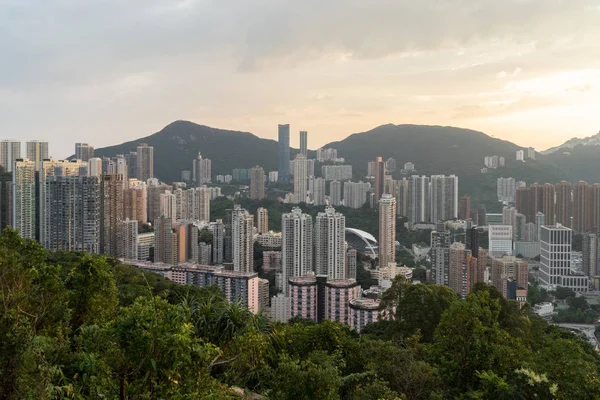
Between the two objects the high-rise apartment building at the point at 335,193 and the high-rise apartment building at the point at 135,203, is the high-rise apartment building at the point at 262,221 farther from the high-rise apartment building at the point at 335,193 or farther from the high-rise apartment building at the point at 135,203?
the high-rise apartment building at the point at 335,193

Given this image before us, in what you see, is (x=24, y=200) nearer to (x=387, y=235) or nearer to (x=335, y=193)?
(x=387, y=235)

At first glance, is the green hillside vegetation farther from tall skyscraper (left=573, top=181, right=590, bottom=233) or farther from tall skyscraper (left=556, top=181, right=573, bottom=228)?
tall skyscraper (left=556, top=181, right=573, bottom=228)

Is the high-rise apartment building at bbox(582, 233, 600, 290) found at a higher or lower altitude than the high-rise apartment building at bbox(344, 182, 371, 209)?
lower

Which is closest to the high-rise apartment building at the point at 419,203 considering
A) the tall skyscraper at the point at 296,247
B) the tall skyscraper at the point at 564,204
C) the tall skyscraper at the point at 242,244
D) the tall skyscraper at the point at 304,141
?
the tall skyscraper at the point at 564,204

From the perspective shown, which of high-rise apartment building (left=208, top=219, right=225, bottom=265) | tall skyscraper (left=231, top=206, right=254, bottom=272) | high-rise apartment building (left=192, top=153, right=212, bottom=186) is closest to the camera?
tall skyscraper (left=231, top=206, right=254, bottom=272)

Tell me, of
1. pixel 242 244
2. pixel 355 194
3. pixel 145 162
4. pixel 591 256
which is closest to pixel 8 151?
pixel 242 244

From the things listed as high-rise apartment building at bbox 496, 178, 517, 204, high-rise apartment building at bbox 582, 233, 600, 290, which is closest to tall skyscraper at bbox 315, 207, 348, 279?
high-rise apartment building at bbox 582, 233, 600, 290

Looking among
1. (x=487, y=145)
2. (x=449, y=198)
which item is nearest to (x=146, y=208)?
(x=449, y=198)

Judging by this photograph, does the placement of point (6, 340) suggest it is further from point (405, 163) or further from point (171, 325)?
point (405, 163)
